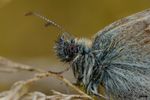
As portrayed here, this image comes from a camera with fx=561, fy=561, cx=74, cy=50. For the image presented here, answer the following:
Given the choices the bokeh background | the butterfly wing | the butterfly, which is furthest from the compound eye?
the bokeh background

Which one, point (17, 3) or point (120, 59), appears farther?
point (17, 3)

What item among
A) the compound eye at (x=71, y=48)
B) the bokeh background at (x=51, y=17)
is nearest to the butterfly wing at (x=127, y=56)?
the compound eye at (x=71, y=48)

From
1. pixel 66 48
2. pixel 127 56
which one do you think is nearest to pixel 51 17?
pixel 66 48

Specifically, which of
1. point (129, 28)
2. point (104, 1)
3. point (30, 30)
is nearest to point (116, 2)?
point (104, 1)

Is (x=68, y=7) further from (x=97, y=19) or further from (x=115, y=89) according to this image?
(x=115, y=89)

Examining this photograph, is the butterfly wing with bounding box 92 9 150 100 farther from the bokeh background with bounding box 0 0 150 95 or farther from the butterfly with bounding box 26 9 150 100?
the bokeh background with bounding box 0 0 150 95

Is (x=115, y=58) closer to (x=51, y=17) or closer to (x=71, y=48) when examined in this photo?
(x=71, y=48)
